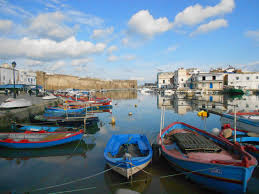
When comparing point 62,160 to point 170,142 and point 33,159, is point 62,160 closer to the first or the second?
point 33,159

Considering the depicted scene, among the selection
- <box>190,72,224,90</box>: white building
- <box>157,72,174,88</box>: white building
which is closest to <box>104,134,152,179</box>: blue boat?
<box>190,72,224,90</box>: white building

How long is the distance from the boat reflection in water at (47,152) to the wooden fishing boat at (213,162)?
6.37 metres

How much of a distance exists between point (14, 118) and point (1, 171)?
11.7 metres

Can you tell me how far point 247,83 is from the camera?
59.4 m

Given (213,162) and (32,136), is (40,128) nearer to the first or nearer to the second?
(32,136)

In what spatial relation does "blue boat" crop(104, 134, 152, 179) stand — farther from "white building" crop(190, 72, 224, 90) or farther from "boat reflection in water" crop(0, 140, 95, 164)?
"white building" crop(190, 72, 224, 90)

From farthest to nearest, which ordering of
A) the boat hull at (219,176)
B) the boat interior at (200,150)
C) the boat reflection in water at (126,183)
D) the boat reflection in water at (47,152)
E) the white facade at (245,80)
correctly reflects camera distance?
the white facade at (245,80) < the boat reflection in water at (47,152) < the boat interior at (200,150) < the boat reflection in water at (126,183) < the boat hull at (219,176)

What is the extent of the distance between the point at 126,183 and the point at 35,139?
8.70 meters

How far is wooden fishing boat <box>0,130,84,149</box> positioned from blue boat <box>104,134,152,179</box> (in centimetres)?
392

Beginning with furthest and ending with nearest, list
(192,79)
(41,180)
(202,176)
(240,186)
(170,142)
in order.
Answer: (192,79) < (170,142) < (41,180) < (202,176) < (240,186)

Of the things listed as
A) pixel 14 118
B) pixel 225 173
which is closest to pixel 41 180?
pixel 225 173

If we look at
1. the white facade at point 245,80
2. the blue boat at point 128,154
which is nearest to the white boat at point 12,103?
the blue boat at point 128,154

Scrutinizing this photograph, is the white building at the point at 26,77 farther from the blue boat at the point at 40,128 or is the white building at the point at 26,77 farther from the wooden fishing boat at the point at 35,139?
the wooden fishing boat at the point at 35,139

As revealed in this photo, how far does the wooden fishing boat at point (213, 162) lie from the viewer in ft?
20.0
